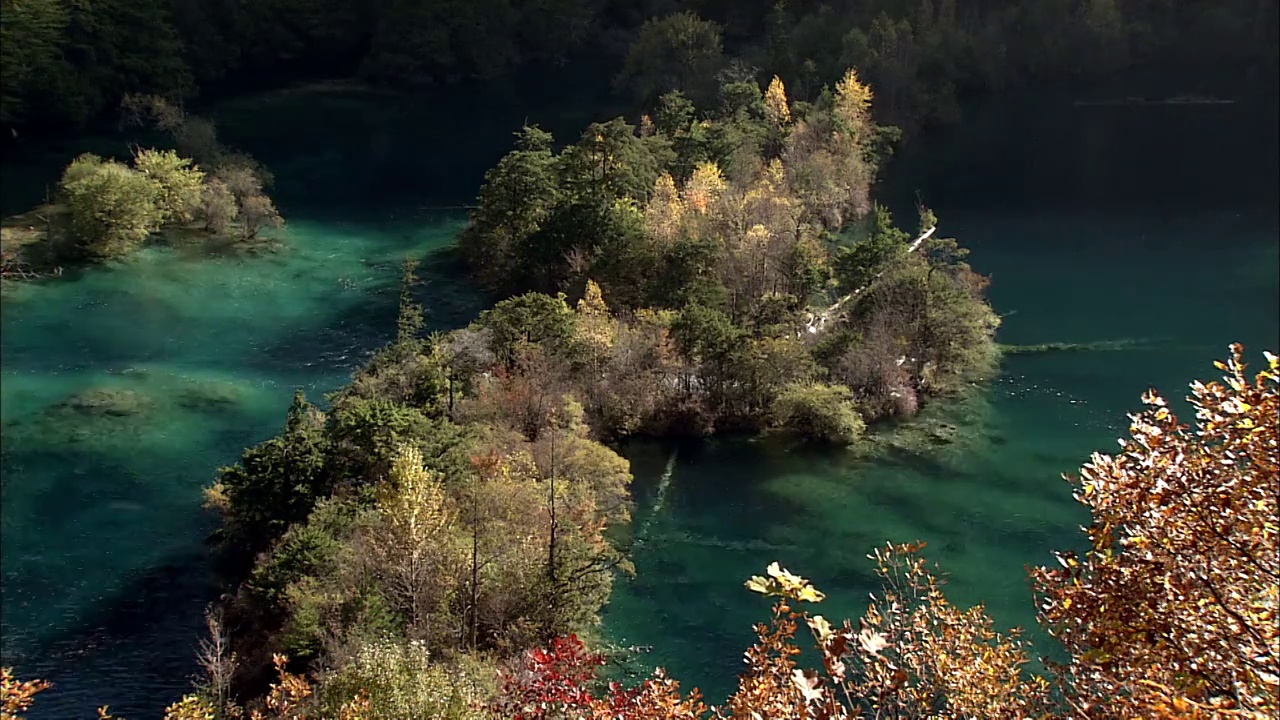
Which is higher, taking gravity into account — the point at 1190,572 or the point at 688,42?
the point at 1190,572

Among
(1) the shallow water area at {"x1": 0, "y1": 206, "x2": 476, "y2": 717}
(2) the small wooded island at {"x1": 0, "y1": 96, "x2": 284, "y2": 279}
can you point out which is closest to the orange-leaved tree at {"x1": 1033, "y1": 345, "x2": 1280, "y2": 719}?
(1) the shallow water area at {"x1": 0, "y1": 206, "x2": 476, "y2": 717}

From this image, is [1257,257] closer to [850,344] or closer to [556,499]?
[850,344]

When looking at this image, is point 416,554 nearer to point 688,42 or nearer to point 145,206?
point 145,206

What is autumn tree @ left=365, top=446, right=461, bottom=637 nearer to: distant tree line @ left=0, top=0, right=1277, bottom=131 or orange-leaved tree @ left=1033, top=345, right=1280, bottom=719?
orange-leaved tree @ left=1033, top=345, right=1280, bottom=719

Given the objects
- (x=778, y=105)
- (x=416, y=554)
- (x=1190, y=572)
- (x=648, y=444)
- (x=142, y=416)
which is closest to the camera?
(x=1190, y=572)

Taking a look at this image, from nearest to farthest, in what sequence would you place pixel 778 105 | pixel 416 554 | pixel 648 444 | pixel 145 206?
pixel 416 554 → pixel 648 444 → pixel 145 206 → pixel 778 105

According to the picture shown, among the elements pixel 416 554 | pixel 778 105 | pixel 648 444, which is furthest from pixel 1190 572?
pixel 778 105

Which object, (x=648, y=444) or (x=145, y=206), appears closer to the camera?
(x=648, y=444)
